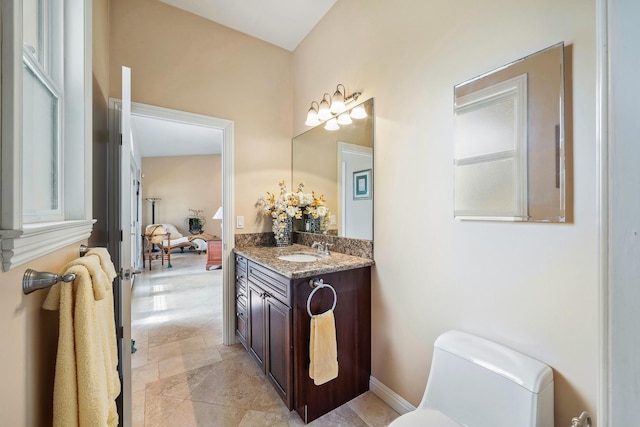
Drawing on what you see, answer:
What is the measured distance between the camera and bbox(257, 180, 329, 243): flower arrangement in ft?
8.27

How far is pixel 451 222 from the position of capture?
1.40 m

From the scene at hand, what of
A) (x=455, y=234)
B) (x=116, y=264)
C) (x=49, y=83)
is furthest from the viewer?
(x=116, y=264)

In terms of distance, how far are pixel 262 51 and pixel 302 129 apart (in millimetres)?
903

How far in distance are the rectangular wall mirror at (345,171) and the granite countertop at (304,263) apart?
0.66 feet

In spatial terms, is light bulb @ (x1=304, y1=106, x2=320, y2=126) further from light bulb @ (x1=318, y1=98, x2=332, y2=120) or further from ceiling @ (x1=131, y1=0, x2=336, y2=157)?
ceiling @ (x1=131, y1=0, x2=336, y2=157)

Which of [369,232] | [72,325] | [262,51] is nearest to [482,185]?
[369,232]

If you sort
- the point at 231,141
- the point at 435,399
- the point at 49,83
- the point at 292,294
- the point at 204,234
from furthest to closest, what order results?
1. the point at 204,234
2. the point at 231,141
3. the point at 292,294
4. the point at 435,399
5. the point at 49,83

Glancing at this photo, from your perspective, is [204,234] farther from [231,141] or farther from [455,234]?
[455,234]

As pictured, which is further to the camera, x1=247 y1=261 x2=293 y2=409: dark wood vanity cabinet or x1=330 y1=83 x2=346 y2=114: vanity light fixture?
x1=330 y1=83 x2=346 y2=114: vanity light fixture

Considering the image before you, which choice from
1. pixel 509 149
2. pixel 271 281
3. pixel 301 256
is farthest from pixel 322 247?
pixel 509 149

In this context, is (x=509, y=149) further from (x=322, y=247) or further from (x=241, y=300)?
(x=241, y=300)

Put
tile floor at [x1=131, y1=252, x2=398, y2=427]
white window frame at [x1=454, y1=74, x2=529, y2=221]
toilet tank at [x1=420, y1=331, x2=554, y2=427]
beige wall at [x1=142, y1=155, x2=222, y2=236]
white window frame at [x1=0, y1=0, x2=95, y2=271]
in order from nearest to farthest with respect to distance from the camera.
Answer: white window frame at [x1=0, y1=0, x2=95, y2=271], toilet tank at [x1=420, y1=331, x2=554, y2=427], white window frame at [x1=454, y1=74, x2=529, y2=221], tile floor at [x1=131, y1=252, x2=398, y2=427], beige wall at [x1=142, y1=155, x2=222, y2=236]

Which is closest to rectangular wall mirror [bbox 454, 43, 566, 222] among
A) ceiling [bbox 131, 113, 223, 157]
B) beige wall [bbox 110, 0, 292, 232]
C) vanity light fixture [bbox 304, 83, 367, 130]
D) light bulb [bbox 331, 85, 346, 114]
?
vanity light fixture [bbox 304, 83, 367, 130]

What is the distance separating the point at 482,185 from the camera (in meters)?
1.26
